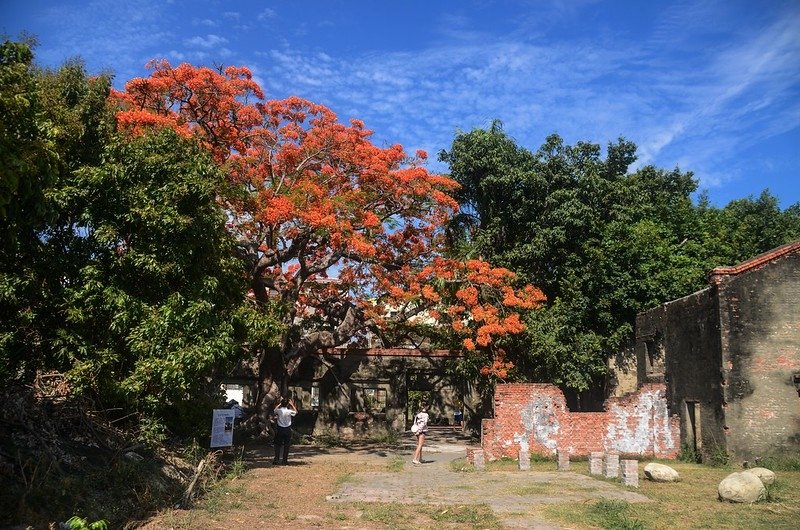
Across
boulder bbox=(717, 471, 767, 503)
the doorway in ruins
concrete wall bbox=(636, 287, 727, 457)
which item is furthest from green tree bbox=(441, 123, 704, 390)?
boulder bbox=(717, 471, 767, 503)

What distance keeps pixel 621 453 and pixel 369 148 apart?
418 inches

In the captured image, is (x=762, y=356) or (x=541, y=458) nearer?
(x=762, y=356)

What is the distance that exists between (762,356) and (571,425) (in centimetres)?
459

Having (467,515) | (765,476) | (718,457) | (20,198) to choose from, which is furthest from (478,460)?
(20,198)

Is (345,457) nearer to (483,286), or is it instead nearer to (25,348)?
(483,286)

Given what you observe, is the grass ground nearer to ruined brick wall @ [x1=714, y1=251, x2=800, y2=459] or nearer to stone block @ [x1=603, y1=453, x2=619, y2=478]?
stone block @ [x1=603, y1=453, x2=619, y2=478]

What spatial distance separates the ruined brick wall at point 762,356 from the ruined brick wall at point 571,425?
2.11m

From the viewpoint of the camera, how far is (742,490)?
32.3ft

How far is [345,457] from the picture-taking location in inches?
670

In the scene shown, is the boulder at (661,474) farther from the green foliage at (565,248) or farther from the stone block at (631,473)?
the green foliage at (565,248)

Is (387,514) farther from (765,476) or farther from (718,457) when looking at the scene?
(718,457)

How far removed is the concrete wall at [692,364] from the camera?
1477cm

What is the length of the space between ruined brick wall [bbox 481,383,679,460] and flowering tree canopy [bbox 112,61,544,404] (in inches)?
126

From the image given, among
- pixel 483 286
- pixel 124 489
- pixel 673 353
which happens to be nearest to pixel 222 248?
pixel 124 489
